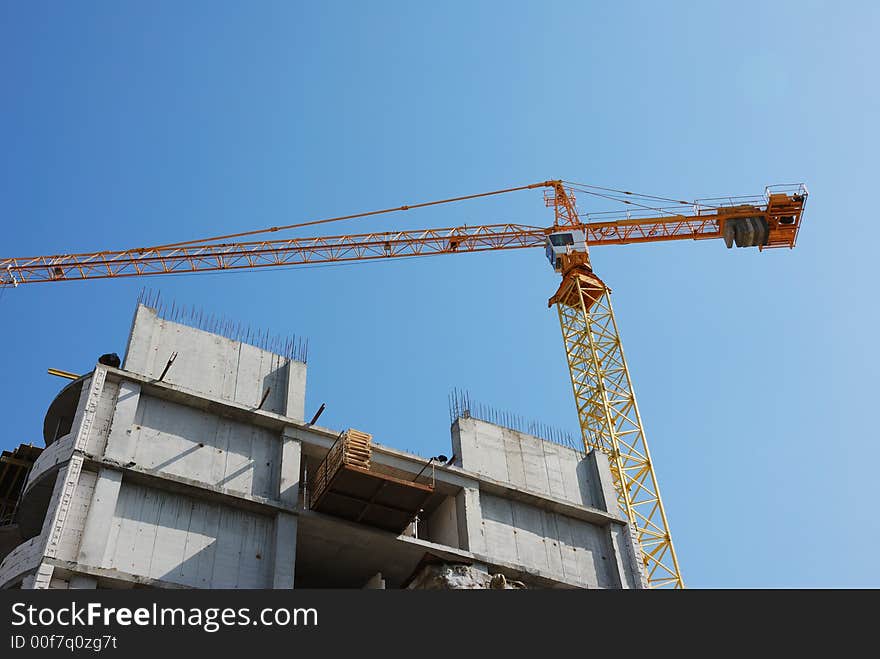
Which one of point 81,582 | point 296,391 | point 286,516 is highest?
point 296,391

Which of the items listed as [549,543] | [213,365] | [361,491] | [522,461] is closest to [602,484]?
[522,461]

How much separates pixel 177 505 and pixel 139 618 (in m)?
8.63

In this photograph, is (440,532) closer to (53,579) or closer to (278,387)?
(278,387)

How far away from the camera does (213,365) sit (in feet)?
89.5

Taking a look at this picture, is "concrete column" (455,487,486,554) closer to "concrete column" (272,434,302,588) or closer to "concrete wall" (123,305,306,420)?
"concrete column" (272,434,302,588)

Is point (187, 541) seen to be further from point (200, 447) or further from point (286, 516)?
point (200, 447)

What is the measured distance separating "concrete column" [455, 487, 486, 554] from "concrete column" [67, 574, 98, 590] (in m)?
10.1

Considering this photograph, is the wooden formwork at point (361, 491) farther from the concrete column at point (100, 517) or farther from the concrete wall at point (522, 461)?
the concrete column at point (100, 517)

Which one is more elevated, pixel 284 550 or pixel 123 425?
pixel 123 425

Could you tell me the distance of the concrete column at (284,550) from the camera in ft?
78.2

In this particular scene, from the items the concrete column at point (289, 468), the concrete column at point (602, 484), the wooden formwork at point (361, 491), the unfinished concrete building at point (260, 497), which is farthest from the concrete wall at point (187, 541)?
the concrete column at point (602, 484)

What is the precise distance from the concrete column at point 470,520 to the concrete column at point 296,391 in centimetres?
519

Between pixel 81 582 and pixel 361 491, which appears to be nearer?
pixel 81 582

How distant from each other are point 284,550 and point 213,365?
19.2ft
